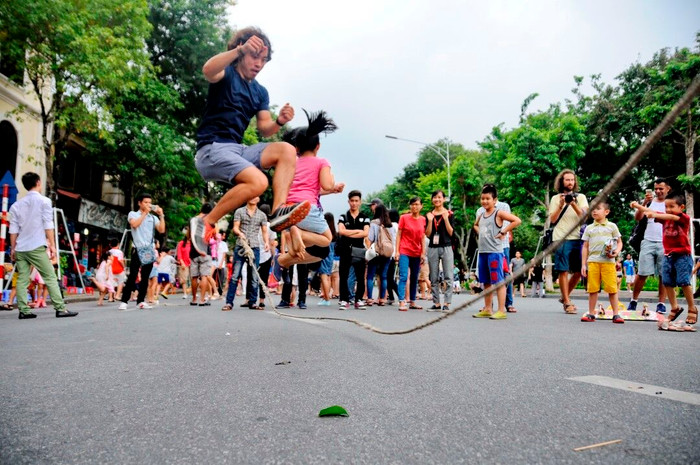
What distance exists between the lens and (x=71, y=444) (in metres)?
1.92

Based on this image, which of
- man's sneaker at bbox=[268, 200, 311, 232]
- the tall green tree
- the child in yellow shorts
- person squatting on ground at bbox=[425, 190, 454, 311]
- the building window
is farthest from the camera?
the building window

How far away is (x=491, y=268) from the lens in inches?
322

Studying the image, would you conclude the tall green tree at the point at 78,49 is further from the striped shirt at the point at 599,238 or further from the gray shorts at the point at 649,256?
the gray shorts at the point at 649,256

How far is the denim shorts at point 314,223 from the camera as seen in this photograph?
5.26m

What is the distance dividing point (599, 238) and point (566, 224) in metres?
0.62

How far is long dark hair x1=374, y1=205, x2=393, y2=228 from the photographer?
10.5 metres

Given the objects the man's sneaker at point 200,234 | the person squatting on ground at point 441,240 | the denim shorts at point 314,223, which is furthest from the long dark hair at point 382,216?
the man's sneaker at point 200,234

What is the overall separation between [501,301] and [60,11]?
528 inches

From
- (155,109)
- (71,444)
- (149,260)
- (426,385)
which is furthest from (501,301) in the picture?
(155,109)

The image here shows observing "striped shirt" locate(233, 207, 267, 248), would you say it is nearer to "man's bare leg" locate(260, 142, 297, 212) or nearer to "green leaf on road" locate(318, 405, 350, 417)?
"man's bare leg" locate(260, 142, 297, 212)

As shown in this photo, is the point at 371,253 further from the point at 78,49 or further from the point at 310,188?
the point at 78,49

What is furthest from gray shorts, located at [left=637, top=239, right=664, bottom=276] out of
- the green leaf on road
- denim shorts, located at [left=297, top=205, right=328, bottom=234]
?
the green leaf on road

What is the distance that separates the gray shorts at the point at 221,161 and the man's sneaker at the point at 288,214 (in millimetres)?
464

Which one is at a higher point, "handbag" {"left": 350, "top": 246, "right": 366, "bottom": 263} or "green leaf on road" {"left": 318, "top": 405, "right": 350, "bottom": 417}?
"handbag" {"left": 350, "top": 246, "right": 366, "bottom": 263}
